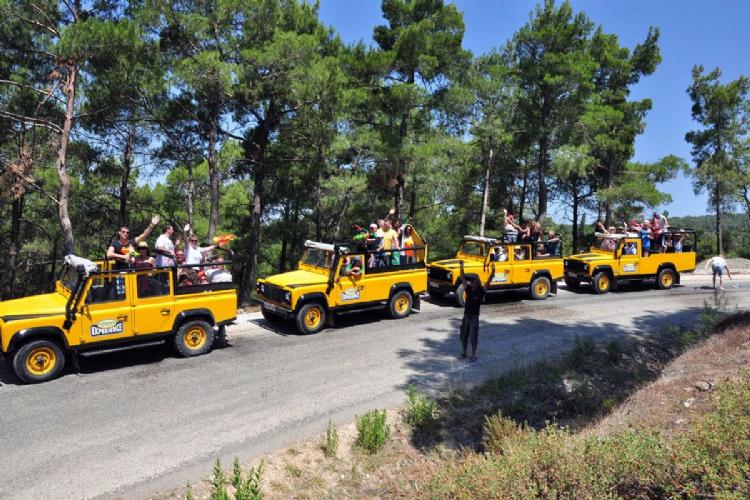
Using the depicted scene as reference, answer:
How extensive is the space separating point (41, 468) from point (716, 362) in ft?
29.2

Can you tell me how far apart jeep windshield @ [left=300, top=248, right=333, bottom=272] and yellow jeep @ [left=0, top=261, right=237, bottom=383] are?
8.69ft

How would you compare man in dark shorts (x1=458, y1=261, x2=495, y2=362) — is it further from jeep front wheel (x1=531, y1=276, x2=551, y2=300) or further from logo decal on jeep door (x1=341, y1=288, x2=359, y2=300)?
jeep front wheel (x1=531, y1=276, x2=551, y2=300)

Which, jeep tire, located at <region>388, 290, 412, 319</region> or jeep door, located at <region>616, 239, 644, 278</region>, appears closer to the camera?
jeep tire, located at <region>388, 290, 412, 319</region>

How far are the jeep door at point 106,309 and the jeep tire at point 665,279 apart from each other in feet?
56.1

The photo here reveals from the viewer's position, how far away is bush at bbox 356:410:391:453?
6804 millimetres

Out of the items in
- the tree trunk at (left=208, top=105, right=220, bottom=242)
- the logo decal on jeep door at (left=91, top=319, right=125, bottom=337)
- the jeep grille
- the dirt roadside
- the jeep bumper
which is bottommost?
the dirt roadside

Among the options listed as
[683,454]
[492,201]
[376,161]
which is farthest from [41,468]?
[492,201]

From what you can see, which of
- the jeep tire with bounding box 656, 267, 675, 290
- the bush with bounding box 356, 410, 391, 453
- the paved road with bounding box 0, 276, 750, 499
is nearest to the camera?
the paved road with bounding box 0, 276, 750, 499

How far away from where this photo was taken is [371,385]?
891 centimetres

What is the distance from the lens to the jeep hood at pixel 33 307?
846cm

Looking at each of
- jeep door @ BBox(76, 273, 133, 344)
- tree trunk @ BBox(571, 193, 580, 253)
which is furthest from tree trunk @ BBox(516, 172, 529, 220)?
jeep door @ BBox(76, 273, 133, 344)

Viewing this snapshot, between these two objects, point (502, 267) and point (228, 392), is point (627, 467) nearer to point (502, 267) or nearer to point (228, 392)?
point (228, 392)

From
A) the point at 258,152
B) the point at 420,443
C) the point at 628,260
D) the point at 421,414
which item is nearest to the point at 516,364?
the point at 421,414

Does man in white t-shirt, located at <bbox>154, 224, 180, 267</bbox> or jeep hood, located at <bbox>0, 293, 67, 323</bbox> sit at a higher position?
man in white t-shirt, located at <bbox>154, 224, 180, 267</bbox>
